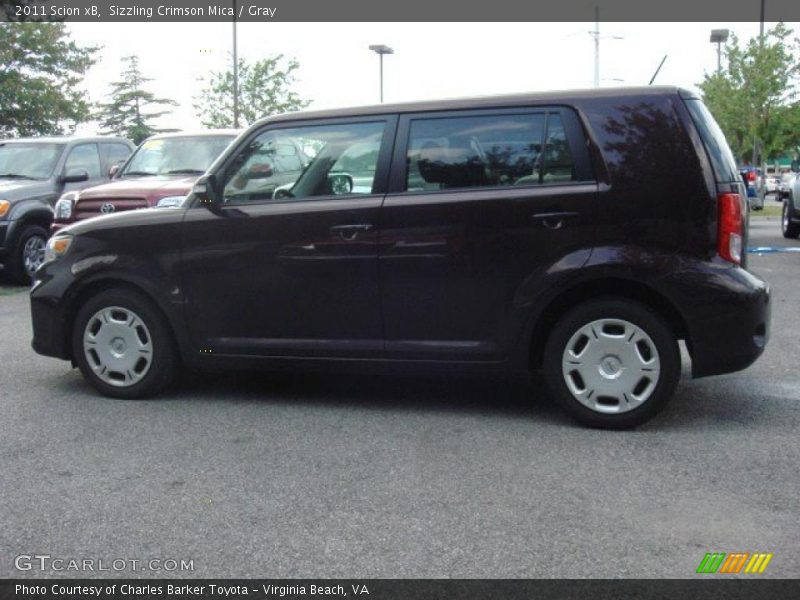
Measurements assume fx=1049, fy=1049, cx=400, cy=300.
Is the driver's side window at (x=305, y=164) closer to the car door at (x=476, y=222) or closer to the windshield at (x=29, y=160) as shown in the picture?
the car door at (x=476, y=222)

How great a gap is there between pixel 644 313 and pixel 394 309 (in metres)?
1.36

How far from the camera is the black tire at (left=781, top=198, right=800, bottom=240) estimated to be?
65.5 feet

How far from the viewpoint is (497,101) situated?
578 cm

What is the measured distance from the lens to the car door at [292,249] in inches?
233

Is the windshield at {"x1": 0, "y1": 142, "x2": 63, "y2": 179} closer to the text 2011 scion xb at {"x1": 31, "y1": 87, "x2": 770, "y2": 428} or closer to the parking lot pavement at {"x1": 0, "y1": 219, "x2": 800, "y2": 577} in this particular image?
the parking lot pavement at {"x1": 0, "y1": 219, "x2": 800, "y2": 577}

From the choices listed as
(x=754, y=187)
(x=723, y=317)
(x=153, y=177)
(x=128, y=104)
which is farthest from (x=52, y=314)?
(x=128, y=104)

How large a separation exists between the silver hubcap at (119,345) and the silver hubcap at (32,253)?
7.08 metres

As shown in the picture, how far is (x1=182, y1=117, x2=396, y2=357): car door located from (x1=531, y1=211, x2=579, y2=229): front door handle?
921 mm

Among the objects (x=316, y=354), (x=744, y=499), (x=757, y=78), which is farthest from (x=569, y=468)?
(x=757, y=78)

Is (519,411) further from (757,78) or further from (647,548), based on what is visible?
(757,78)

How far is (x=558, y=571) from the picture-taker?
367 centimetres

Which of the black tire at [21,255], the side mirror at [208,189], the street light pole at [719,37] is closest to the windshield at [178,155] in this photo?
the black tire at [21,255]

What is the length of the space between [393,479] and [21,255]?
9550mm

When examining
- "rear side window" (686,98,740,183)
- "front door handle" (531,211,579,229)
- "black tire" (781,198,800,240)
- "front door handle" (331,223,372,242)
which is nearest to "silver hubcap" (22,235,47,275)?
"front door handle" (331,223,372,242)
